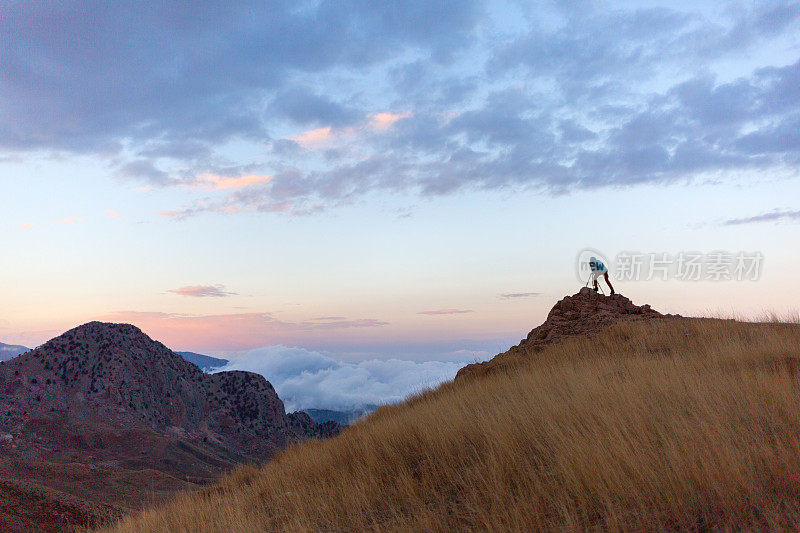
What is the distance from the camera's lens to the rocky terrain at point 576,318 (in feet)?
54.6

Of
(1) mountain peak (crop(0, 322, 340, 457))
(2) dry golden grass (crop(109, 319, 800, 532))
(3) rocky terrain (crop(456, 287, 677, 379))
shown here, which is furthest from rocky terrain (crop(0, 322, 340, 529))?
(2) dry golden grass (crop(109, 319, 800, 532))

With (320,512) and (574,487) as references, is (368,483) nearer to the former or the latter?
(320,512)

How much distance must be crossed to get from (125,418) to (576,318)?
63.0 meters

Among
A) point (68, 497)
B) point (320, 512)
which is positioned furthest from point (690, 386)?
point (68, 497)

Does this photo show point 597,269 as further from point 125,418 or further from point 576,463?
point 125,418

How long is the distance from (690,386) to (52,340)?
272ft

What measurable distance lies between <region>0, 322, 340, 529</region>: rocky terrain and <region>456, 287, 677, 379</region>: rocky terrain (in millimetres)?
25203

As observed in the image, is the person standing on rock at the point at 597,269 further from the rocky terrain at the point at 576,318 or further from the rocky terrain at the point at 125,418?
the rocky terrain at the point at 125,418

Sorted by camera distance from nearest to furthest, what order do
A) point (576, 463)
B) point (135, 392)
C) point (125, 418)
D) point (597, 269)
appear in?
point (576, 463) → point (597, 269) → point (125, 418) → point (135, 392)

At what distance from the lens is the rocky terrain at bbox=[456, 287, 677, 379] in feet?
54.6

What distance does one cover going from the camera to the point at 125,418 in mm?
62625

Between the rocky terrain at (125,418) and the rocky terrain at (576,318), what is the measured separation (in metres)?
25.2

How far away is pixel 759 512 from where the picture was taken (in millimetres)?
4383

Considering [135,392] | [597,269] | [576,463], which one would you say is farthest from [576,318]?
[135,392]
